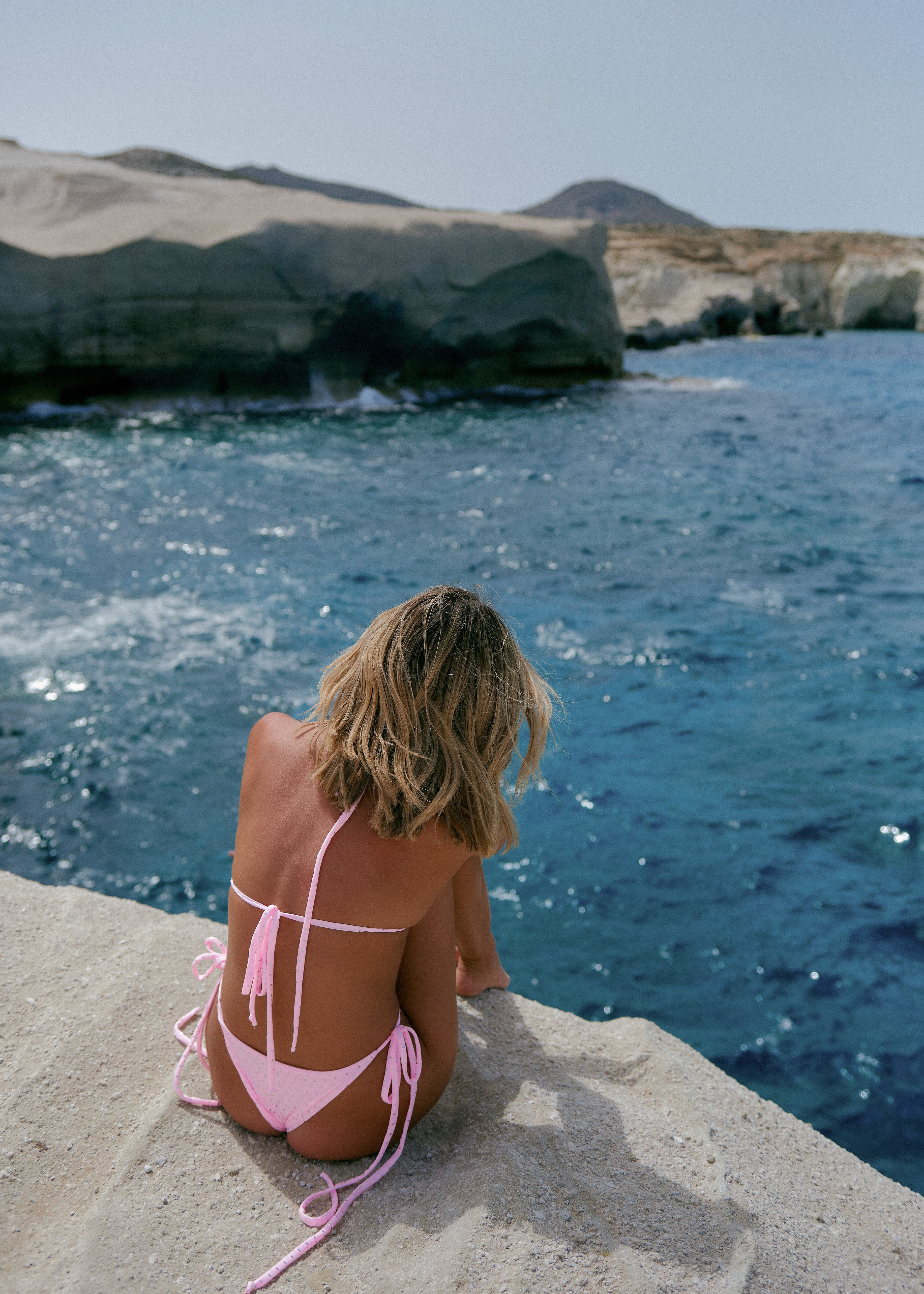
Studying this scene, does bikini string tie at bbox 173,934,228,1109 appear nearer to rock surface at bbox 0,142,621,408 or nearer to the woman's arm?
the woman's arm

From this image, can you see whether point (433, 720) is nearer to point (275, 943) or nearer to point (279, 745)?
point (279, 745)

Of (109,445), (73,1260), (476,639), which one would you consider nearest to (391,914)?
(476,639)

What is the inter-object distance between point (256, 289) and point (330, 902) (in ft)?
48.7

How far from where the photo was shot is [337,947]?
1.83 metres

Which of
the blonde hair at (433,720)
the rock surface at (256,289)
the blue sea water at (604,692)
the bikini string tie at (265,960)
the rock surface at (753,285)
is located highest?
the rock surface at (753,285)

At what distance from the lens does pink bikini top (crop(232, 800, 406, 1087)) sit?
5.97 feet

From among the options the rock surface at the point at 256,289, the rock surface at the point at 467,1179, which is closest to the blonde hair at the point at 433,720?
the rock surface at the point at 467,1179

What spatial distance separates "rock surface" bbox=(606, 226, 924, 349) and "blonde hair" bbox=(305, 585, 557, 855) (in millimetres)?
31468

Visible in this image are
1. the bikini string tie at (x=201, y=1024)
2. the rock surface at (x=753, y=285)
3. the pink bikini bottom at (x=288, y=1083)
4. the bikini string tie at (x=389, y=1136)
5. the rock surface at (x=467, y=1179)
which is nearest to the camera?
the rock surface at (x=467, y=1179)

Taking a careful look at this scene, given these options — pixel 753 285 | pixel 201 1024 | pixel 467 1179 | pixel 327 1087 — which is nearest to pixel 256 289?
pixel 201 1024

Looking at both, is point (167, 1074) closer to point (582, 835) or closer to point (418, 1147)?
point (418, 1147)

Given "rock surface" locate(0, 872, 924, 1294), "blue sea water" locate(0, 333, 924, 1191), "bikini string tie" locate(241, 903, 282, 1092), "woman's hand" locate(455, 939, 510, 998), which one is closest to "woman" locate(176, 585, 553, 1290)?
"bikini string tie" locate(241, 903, 282, 1092)

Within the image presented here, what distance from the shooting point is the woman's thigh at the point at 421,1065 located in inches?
75.4

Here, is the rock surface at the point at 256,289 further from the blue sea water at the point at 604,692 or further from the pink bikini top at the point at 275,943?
the pink bikini top at the point at 275,943
